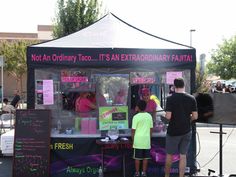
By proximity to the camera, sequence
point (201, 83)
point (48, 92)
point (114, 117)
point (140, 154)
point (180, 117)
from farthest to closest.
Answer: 1. point (201, 83)
2. point (114, 117)
3. point (48, 92)
4. point (140, 154)
5. point (180, 117)

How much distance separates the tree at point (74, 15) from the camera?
2166cm

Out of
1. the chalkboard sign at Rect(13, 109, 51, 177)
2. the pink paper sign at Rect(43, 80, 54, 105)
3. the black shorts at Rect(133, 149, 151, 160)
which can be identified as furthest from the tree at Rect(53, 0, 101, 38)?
the black shorts at Rect(133, 149, 151, 160)

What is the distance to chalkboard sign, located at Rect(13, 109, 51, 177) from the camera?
7.55 meters

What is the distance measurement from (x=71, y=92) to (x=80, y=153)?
4.15ft

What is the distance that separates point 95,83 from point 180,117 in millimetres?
2144

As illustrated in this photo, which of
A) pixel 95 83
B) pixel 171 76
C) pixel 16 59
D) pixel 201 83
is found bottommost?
pixel 95 83

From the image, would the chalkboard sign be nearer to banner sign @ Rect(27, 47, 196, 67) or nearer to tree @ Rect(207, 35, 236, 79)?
banner sign @ Rect(27, 47, 196, 67)

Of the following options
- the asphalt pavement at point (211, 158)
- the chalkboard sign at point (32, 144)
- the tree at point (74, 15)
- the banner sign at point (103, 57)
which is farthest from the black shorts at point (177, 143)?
the tree at point (74, 15)

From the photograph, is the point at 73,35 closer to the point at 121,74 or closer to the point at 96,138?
the point at 121,74

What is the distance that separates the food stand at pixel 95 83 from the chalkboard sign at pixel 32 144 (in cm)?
21

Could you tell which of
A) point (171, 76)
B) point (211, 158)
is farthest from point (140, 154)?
point (211, 158)

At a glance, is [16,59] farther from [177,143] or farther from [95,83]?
[177,143]

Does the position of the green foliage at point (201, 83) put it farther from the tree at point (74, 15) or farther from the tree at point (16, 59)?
the tree at point (16, 59)

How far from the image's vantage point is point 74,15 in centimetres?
2172
